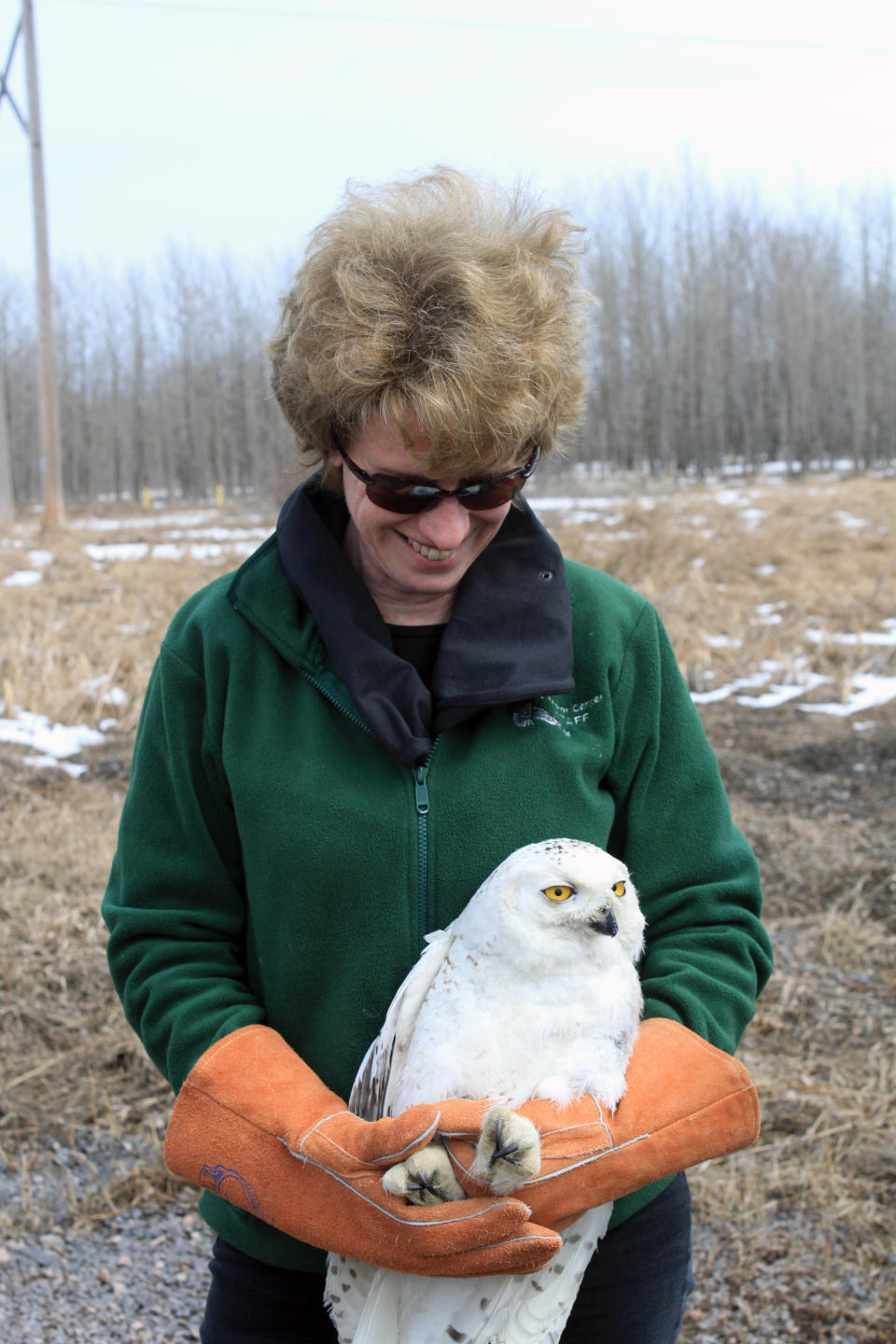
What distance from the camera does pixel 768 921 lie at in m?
4.34

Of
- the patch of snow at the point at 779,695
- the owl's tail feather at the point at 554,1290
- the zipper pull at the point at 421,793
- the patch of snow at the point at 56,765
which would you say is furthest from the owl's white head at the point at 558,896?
the patch of snow at the point at 779,695

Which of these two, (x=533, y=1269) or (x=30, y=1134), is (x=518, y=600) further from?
(x=30, y=1134)

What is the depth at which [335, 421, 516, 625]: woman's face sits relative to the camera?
4.91ft

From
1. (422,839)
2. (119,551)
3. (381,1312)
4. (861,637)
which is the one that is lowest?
(861,637)

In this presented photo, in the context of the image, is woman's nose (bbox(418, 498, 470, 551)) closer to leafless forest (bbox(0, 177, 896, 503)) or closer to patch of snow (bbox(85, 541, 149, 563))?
patch of snow (bbox(85, 541, 149, 563))

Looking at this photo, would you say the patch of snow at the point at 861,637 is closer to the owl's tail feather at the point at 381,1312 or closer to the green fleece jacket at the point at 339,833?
the green fleece jacket at the point at 339,833

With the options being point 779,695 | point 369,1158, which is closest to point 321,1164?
point 369,1158

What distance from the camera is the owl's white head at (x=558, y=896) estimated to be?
1430 mm

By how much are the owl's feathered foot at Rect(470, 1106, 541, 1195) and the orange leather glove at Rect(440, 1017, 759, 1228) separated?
0.03 meters

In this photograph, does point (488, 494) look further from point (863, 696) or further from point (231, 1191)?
point (863, 696)

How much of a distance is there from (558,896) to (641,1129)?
1.09ft

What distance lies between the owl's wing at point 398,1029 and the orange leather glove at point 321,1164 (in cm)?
7

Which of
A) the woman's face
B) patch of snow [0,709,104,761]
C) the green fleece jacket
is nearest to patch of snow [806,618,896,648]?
patch of snow [0,709,104,761]

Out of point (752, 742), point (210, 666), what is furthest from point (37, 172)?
point (210, 666)
